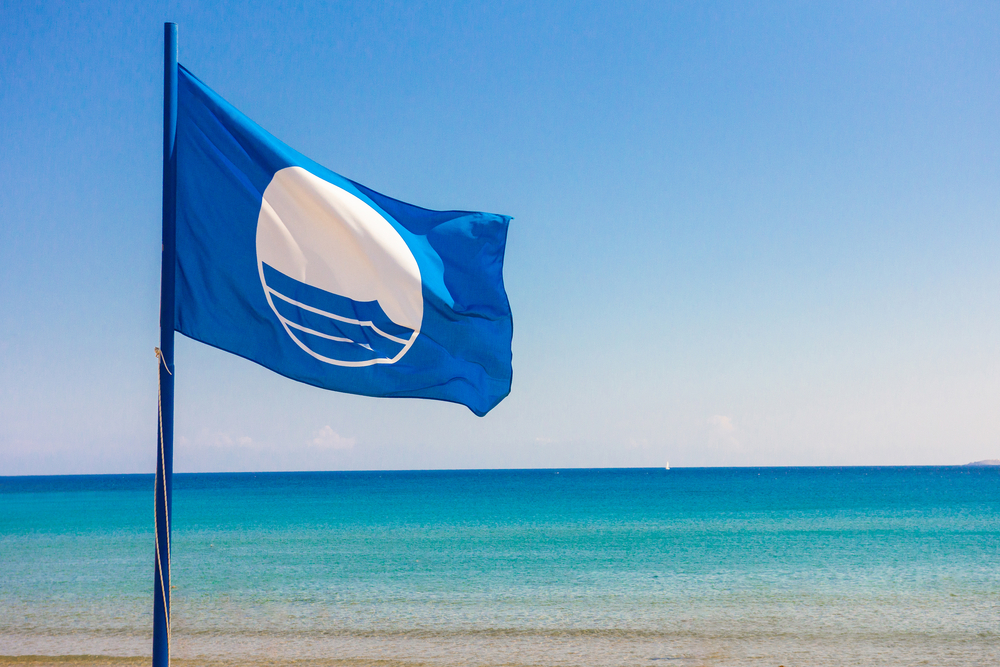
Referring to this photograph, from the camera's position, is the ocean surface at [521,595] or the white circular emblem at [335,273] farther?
the ocean surface at [521,595]

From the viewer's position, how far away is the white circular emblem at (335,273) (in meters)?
5.02

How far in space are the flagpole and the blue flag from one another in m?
0.23

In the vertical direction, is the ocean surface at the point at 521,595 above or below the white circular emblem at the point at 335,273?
below

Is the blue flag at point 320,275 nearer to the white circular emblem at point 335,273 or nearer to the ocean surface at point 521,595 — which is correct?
the white circular emblem at point 335,273

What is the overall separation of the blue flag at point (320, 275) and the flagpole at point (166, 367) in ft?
0.77

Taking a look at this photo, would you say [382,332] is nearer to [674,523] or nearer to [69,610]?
[69,610]

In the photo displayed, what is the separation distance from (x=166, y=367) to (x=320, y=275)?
44.5 inches

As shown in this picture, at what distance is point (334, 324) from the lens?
511cm

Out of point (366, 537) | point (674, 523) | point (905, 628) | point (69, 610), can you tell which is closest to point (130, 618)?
point (69, 610)

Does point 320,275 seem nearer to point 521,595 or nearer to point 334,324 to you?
point 334,324

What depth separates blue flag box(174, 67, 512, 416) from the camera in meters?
4.90

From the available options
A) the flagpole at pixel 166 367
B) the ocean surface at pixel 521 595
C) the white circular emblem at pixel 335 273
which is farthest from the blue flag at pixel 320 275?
the ocean surface at pixel 521 595

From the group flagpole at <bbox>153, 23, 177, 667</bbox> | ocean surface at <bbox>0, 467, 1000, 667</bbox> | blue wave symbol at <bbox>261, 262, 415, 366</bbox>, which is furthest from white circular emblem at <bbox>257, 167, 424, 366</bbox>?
ocean surface at <bbox>0, 467, 1000, 667</bbox>

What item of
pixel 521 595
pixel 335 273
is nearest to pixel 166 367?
pixel 335 273
